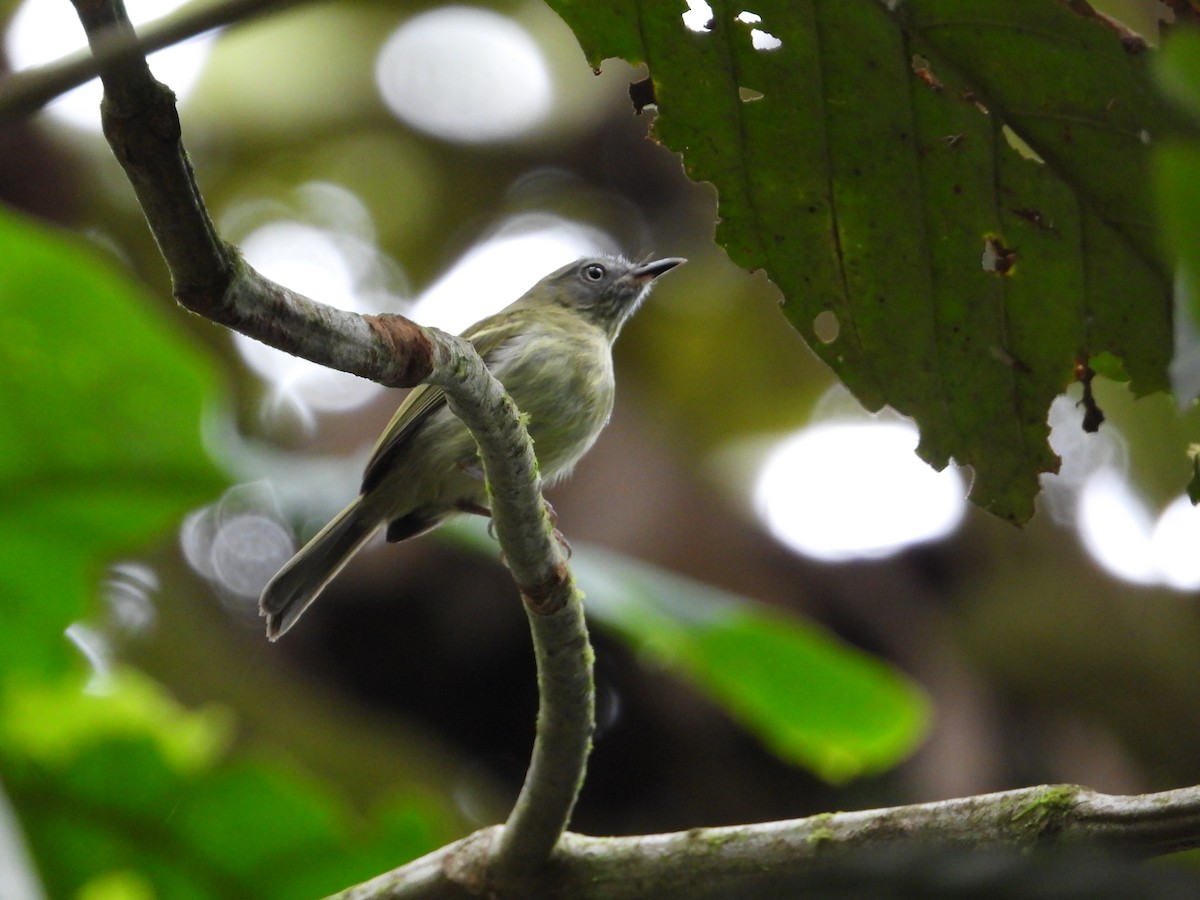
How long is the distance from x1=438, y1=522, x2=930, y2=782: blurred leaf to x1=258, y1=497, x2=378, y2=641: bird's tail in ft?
1.03

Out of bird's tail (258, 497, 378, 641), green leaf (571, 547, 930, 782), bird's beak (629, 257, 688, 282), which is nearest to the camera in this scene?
green leaf (571, 547, 930, 782)

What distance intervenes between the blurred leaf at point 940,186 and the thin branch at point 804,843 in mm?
523

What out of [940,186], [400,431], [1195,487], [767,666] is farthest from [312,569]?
[1195,487]

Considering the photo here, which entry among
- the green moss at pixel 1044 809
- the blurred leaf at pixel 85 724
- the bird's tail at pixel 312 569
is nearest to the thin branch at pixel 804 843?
the green moss at pixel 1044 809

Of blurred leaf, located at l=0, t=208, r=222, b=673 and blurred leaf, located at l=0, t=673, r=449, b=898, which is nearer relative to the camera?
blurred leaf, located at l=0, t=208, r=222, b=673

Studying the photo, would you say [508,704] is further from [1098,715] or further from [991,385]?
[991,385]

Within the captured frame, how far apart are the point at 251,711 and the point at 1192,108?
6397mm

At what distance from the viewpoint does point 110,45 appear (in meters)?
1.16

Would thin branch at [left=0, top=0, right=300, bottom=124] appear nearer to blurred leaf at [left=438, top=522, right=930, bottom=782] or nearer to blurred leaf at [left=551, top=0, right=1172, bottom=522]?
blurred leaf at [left=551, top=0, right=1172, bottom=522]

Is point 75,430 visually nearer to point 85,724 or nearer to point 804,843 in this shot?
point 85,724

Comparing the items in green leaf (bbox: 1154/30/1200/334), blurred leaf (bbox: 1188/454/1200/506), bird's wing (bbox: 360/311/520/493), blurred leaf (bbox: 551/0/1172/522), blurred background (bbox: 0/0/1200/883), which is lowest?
blurred background (bbox: 0/0/1200/883)

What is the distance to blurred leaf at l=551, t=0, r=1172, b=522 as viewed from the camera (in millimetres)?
2000

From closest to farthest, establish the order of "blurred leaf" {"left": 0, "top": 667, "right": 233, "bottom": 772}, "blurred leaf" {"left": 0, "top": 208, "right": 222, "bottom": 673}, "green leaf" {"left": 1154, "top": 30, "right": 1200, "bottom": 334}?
"green leaf" {"left": 1154, "top": 30, "right": 1200, "bottom": 334} < "blurred leaf" {"left": 0, "top": 208, "right": 222, "bottom": 673} < "blurred leaf" {"left": 0, "top": 667, "right": 233, "bottom": 772}

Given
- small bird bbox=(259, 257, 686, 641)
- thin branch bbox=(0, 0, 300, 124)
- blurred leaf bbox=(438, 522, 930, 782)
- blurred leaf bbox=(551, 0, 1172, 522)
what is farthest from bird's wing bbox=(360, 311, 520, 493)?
thin branch bbox=(0, 0, 300, 124)
